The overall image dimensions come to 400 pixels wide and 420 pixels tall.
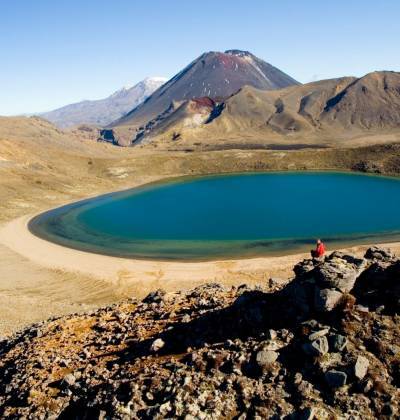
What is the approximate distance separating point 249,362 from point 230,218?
62835 mm

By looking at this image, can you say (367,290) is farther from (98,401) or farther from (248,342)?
(98,401)

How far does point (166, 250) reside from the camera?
58.8 meters

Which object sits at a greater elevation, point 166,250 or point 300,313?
point 300,313

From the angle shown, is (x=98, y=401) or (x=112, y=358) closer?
(x=98, y=401)

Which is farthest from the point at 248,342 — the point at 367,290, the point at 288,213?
the point at 288,213

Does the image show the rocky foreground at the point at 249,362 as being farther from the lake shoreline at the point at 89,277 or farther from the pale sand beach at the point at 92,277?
the pale sand beach at the point at 92,277

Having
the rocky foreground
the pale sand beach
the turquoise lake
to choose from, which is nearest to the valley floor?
the pale sand beach

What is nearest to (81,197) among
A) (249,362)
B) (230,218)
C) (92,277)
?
(230,218)

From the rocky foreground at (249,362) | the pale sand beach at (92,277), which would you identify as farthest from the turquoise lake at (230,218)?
the rocky foreground at (249,362)

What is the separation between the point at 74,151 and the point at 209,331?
14192 cm

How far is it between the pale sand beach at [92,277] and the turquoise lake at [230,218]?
4.17m

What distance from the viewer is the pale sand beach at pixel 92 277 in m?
39.4

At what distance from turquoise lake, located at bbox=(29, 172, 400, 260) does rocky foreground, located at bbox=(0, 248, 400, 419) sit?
115 feet

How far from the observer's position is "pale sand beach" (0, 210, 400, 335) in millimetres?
39406
